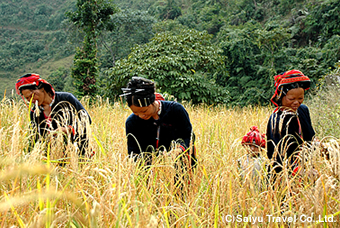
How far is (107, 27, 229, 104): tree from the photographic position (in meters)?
7.02

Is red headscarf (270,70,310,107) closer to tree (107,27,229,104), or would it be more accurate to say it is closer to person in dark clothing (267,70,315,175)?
person in dark clothing (267,70,315,175)

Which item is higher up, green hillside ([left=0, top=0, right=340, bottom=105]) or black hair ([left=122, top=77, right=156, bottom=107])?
green hillside ([left=0, top=0, right=340, bottom=105])

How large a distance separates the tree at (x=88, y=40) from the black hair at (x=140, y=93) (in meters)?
7.68

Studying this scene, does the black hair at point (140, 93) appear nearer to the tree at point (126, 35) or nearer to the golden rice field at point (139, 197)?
the golden rice field at point (139, 197)

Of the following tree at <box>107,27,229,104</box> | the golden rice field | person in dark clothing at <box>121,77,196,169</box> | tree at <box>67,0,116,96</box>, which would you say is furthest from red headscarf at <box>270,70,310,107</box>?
tree at <box>67,0,116,96</box>

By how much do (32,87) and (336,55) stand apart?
12.9 metres

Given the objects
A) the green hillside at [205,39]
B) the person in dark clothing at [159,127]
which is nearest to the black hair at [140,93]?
the person in dark clothing at [159,127]

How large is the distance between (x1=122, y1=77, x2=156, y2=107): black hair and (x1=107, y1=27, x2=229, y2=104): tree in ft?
17.1

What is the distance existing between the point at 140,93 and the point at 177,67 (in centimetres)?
593

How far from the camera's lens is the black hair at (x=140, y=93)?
153 cm

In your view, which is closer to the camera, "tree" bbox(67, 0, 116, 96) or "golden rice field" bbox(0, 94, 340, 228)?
"golden rice field" bbox(0, 94, 340, 228)

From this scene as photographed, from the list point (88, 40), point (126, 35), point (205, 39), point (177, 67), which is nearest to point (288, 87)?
point (177, 67)

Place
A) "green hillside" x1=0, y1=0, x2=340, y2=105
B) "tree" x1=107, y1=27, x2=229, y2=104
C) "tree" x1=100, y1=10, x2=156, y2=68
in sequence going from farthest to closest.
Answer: "tree" x1=100, y1=10, x2=156, y2=68, "green hillside" x1=0, y1=0, x2=340, y2=105, "tree" x1=107, y1=27, x2=229, y2=104

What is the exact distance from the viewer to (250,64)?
1223 cm
